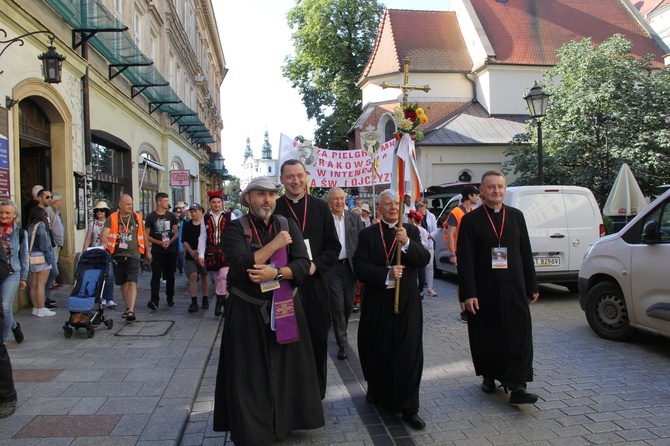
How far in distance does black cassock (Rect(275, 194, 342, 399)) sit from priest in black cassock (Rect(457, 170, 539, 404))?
1158mm

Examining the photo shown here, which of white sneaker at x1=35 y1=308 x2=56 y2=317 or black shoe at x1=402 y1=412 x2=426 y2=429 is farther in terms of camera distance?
white sneaker at x1=35 y1=308 x2=56 y2=317

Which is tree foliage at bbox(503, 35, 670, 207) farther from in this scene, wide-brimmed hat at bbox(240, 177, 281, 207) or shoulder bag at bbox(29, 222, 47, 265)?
wide-brimmed hat at bbox(240, 177, 281, 207)

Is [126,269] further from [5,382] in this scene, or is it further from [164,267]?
[5,382]

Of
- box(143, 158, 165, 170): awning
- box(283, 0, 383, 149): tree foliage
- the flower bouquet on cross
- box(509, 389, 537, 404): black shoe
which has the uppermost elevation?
box(283, 0, 383, 149): tree foliage

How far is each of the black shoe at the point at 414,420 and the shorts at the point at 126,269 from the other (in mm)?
5059

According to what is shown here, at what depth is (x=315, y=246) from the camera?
4.28 meters

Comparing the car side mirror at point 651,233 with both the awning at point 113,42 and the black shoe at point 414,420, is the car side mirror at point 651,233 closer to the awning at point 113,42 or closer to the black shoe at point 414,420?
the black shoe at point 414,420

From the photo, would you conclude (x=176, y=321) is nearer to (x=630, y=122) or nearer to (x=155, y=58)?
(x=155, y=58)

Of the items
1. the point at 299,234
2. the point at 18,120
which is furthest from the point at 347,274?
the point at 18,120

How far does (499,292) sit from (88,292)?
4.98 m

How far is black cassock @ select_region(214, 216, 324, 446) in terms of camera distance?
131 inches

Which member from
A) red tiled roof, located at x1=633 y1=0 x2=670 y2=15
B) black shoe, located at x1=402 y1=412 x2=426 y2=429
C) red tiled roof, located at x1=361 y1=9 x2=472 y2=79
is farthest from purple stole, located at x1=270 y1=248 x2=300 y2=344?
red tiled roof, located at x1=633 y1=0 x2=670 y2=15

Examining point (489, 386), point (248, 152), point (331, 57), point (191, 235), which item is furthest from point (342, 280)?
point (248, 152)

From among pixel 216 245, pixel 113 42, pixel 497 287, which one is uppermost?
pixel 113 42
